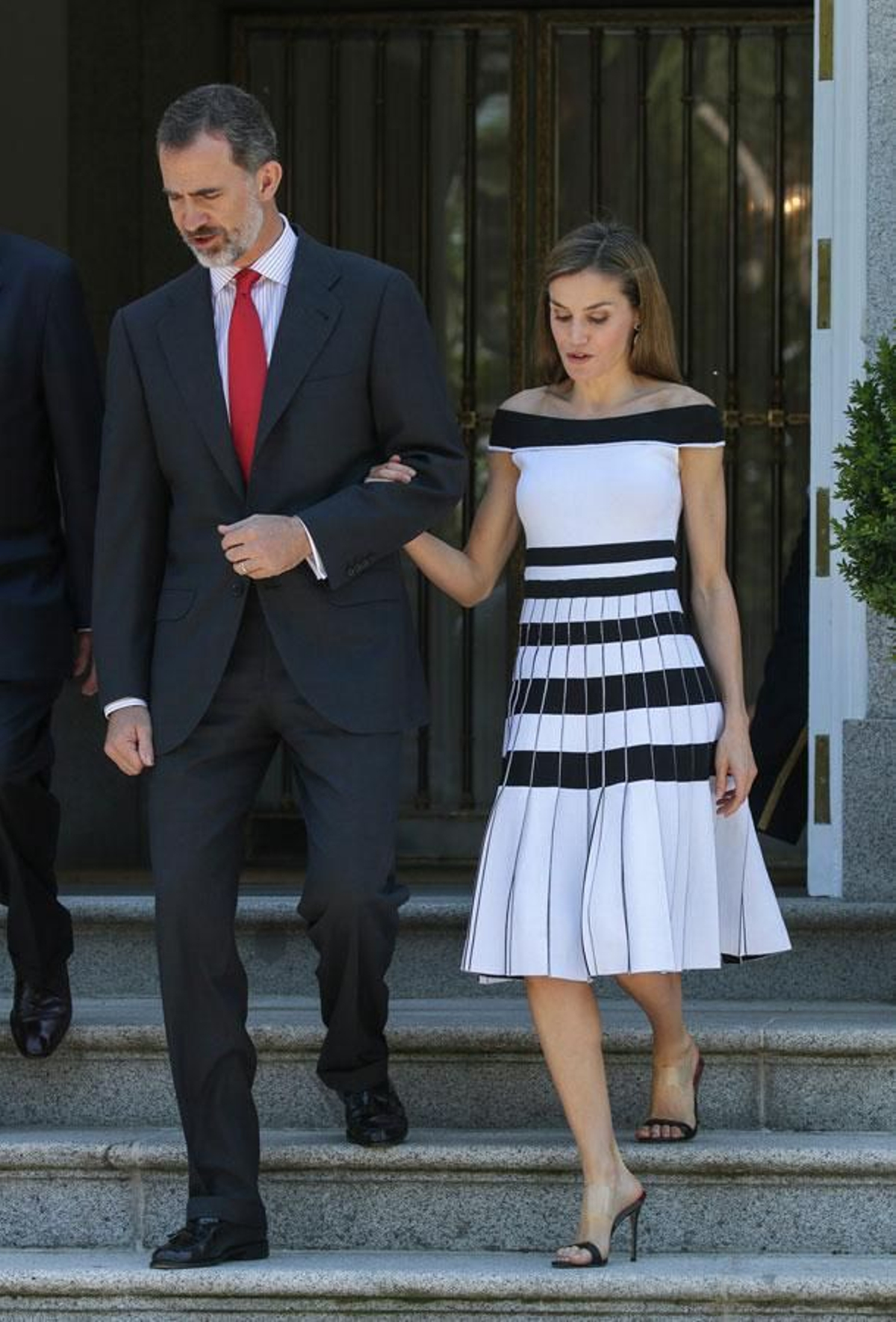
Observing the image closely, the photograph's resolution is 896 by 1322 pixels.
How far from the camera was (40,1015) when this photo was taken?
4844 millimetres

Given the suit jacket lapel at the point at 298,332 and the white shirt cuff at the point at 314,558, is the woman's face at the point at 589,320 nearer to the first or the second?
the suit jacket lapel at the point at 298,332

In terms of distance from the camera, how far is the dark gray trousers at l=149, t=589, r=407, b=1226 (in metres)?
4.20

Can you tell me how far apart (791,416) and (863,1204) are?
360 cm

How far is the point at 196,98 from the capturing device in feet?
13.3

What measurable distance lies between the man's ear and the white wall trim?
1.77 meters

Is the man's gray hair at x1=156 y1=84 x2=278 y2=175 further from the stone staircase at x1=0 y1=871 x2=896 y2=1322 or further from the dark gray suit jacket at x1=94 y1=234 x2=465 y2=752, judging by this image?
the stone staircase at x1=0 y1=871 x2=896 y2=1322

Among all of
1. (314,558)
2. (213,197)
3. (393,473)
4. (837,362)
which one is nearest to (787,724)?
(837,362)

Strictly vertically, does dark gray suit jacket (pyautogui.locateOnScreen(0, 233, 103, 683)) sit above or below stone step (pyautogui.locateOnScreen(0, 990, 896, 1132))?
above

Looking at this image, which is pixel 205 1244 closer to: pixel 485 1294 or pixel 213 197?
pixel 485 1294

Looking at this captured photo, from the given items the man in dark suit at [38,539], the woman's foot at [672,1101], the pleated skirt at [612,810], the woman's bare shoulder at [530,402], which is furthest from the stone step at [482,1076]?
the woman's bare shoulder at [530,402]

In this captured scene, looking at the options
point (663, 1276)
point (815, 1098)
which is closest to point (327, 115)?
point (815, 1098)

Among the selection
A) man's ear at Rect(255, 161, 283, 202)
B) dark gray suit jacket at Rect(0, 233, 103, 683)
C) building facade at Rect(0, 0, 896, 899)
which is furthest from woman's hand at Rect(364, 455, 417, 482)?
building facade at Rect(0, 0, 896, 899)

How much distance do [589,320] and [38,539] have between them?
116 centimetres

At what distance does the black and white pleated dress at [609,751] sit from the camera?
4223 mm
